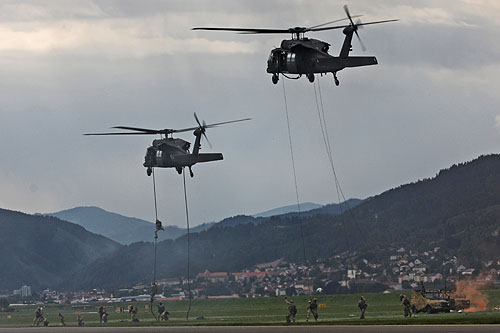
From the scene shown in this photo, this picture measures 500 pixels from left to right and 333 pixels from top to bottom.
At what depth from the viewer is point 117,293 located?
16025cm

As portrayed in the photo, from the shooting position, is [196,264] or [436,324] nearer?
[436,324]

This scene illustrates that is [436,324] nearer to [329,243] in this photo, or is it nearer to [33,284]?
[329,243]

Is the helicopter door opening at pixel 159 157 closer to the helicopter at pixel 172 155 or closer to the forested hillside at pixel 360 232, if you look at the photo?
the helicopter at pixel 172 155

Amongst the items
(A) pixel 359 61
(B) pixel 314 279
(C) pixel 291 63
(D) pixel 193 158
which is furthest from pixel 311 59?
(B) pixel 314 279

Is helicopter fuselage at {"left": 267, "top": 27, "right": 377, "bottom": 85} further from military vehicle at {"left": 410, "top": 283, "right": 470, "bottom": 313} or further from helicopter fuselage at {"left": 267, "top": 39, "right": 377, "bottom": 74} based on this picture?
military vehicle at {"left": 410, "top": 283, "right": 470, "bottom": 313}

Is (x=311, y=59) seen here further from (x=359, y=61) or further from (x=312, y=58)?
(x=359, y=61)

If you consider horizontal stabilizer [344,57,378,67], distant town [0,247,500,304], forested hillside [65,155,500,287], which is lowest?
distant town [0,247,500,304]

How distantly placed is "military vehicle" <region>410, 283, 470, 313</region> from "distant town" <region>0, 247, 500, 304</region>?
46814mm

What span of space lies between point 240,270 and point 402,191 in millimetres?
45267

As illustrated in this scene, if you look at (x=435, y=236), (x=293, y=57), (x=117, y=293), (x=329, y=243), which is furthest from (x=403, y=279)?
(x=293, y=57)

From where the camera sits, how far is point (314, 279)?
150375 millimetres

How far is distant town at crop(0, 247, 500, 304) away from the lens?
131250 millimetres

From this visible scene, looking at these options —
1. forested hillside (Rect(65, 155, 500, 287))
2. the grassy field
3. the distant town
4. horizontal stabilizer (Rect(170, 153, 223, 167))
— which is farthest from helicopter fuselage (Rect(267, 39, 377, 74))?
forested hillside (Rect(65, 155, 500, 287))

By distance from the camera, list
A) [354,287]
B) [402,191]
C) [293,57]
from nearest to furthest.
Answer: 1. [293,57]
2. [354,287]
3. [402,191]
